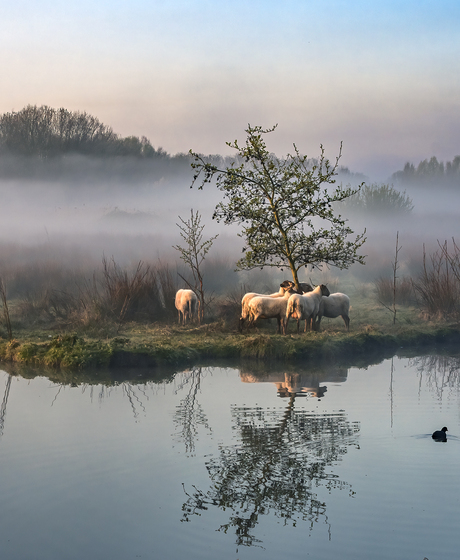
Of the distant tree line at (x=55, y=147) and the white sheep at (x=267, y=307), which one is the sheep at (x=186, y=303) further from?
the distant tree line at (x=55, y=147)

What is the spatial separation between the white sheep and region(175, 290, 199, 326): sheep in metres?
2.22

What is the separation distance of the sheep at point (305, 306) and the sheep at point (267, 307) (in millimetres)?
276

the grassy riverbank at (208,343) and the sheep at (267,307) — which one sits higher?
the sheep at (267,307)

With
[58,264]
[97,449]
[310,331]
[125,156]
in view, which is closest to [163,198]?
[125,156]

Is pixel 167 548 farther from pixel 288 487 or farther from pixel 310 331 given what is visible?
pixel 310 331

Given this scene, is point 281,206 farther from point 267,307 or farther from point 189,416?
point 189,416

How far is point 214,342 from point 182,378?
264 cm

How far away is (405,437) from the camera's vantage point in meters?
8.34

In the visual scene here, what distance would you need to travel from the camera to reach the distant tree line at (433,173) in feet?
226

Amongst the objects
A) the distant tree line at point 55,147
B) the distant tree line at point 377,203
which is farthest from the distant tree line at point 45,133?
the distant tree line at point 377,203

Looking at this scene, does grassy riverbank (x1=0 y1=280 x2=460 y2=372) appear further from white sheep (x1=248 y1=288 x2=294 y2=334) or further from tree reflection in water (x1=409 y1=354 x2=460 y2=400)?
tree reflection in water (x1=409 y1=354 x2=460 y2=400)

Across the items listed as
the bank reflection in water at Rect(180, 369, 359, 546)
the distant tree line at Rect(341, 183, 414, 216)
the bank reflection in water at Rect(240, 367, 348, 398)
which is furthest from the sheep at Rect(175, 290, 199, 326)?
the distant tree line at Rect(341, 183, 414, 216)

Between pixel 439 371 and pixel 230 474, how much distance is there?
8006 mm

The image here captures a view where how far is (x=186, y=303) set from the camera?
18516mm
